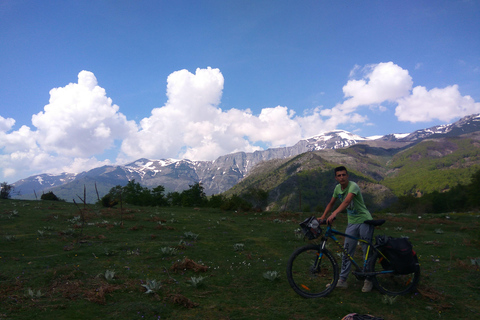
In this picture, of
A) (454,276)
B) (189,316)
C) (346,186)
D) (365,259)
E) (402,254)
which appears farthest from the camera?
(454,276)

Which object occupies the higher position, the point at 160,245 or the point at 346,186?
the point at 346,186

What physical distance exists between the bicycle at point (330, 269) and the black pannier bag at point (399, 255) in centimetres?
7

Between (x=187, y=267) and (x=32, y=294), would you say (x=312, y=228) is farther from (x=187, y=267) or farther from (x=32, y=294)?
(x=32, y=294)

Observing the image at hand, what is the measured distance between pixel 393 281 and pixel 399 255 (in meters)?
1.29

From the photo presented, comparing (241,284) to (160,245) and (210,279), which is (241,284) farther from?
(160,245)

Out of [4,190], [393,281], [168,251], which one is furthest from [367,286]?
[4,190]

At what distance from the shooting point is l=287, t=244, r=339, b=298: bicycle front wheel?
23.3ft

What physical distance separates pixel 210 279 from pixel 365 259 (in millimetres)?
5000

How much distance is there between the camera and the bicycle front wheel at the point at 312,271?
23.3 feet

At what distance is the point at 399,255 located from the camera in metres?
7.05

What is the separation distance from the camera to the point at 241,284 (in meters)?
8.16

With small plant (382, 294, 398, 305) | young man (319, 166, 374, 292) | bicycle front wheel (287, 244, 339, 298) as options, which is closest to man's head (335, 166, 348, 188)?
young man (319, 166, 374, 292)

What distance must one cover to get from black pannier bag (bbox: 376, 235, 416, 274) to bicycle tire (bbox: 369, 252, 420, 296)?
7.0 inches

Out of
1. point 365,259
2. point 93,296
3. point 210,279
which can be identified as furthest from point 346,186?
point 93,296
